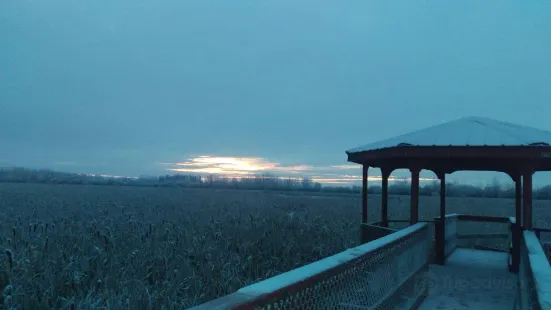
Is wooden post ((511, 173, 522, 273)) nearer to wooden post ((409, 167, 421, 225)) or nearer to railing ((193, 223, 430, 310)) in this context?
wooden post ((409, 167, 421, 225))

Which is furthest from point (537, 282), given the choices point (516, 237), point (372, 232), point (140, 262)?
point (140, 262)

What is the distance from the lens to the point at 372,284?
4.13m

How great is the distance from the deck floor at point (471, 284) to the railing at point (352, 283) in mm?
403

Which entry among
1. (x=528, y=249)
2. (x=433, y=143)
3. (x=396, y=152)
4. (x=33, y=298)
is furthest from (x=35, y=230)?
(x=528, y=249)

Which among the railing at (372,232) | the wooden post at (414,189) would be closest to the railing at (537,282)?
the wooden post at (414,189)

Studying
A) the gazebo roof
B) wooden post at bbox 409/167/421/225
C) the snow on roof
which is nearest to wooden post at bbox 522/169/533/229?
the gazebo roof

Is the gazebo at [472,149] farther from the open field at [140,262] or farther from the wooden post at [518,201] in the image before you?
the open field at [140,262]

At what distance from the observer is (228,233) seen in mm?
11211

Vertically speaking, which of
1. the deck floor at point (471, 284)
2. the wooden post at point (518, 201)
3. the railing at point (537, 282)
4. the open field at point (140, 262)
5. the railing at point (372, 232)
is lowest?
the deck floor at point (471, 284)

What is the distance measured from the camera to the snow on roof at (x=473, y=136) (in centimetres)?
661

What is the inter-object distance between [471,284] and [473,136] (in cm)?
256

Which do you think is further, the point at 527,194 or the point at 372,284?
the point at 527,194

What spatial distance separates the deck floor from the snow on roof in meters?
2.35

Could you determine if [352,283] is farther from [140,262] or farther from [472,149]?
[140,262]
